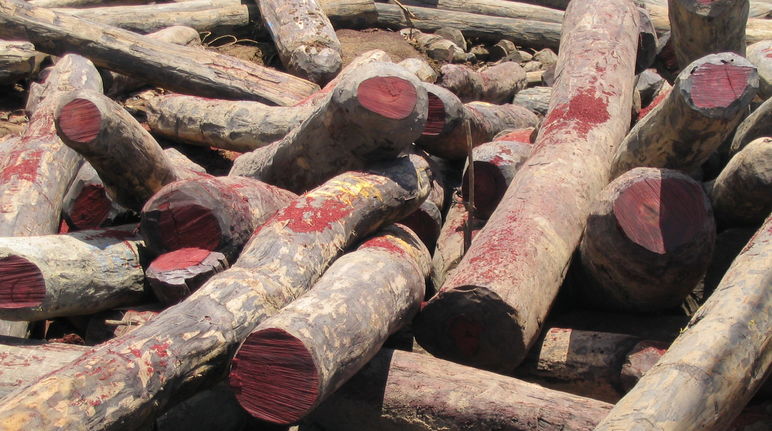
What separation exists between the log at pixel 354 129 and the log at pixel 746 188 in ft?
5.29

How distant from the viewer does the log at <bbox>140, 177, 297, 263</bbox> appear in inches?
187

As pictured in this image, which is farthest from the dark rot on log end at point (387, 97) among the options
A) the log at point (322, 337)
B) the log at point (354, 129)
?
the log at point (322, 337)

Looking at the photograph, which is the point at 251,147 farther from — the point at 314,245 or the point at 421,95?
the point at 314,245

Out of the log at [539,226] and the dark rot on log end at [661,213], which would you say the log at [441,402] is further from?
the dark rot on log end at [661,213]

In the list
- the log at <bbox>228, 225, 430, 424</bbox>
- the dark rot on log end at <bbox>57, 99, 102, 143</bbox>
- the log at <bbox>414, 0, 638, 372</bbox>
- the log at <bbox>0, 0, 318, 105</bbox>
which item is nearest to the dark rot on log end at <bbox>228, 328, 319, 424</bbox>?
the log at <bbox>228, 225, 430, 424</bbox>

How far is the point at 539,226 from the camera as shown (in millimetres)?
4820

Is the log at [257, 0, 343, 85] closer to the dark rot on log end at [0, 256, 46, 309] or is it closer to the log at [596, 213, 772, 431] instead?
the dark rot on log end at [0, 256, 46, 309]

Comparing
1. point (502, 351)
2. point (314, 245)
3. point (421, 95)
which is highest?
point (421, 95)

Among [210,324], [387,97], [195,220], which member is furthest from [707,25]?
[210,324]

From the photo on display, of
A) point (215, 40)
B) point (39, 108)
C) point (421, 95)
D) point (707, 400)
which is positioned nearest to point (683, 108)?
point (421, 95)

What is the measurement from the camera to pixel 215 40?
1030cm

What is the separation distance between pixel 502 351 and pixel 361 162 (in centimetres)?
150

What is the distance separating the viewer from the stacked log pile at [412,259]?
144 inches

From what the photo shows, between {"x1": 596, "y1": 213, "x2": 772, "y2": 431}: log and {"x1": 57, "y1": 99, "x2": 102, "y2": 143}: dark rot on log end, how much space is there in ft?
9.80
